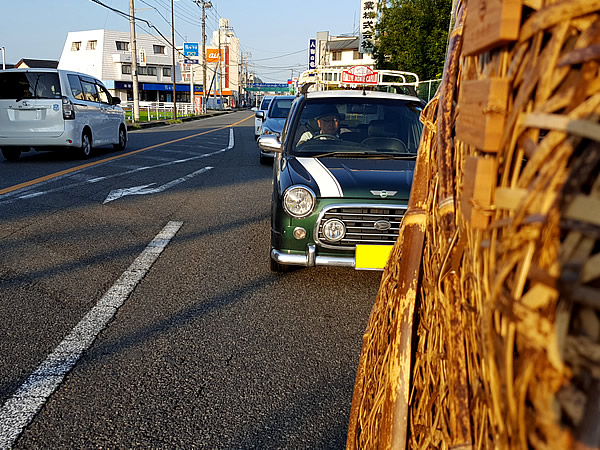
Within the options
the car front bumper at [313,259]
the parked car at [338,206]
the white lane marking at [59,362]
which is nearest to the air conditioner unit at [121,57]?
the parked car at [338,206]

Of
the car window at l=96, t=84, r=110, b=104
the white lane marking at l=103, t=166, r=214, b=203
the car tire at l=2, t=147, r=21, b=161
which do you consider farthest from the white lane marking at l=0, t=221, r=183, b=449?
the car window at l=96, t=84, r=110, b=104

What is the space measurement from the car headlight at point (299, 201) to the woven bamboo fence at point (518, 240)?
2858 mm

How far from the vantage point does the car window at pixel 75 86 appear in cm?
1149

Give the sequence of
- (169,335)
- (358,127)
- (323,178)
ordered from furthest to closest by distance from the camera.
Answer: (358,127)
(323,178)
(169,335)

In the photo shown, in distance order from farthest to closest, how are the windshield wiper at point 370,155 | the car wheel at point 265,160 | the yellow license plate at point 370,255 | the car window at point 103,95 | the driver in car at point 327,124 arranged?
the car window at point 103,95 → the car wheel at point 265,160 → the driver in car at point 327,124 → the windshield wiper at point 370,155 → the yellow license plate at point 370,255

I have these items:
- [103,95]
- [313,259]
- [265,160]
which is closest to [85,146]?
[103,95]

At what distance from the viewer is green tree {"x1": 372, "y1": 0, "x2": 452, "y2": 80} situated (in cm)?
1747

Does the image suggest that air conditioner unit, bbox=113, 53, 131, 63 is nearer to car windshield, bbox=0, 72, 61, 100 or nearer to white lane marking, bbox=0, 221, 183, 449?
car windshield, bbox=0, 72, 61, 100

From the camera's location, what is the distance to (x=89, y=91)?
40.4 feet

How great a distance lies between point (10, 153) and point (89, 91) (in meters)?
2.18

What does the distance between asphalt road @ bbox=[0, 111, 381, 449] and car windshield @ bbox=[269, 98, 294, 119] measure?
6951mm

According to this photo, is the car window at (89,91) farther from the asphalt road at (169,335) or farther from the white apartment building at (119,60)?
the white apartment building at (119,60)

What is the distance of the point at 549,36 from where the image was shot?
2.21 feet

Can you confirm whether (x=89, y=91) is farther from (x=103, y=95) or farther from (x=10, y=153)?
(x=10, y=153)
